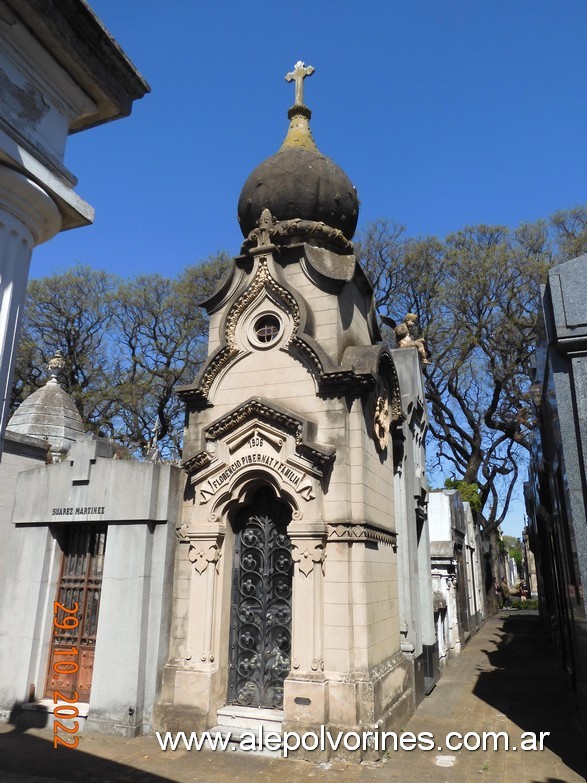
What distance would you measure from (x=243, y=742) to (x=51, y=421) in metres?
10.2

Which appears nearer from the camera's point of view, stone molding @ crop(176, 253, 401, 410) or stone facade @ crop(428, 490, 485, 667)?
stone molding @ crop(176, 253, 401, 410)

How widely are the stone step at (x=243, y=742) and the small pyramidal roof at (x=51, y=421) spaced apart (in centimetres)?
866

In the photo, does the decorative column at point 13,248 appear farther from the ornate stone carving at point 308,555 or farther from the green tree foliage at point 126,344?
the green tree foliage at point 126,344

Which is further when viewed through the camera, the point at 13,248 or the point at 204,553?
the point at 204,553

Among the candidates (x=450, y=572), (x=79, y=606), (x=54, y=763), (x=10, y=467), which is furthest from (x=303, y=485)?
(x=450, y=572)

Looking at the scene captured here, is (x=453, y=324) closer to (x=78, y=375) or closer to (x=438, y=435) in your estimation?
(x=438, y=435)

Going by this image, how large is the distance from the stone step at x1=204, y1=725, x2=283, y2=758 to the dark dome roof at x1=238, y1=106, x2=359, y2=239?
9.27 m

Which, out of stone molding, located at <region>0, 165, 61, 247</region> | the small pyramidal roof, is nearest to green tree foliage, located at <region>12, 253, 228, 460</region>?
the small pyramidal roof

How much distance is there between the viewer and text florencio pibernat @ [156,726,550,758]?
7996 mm

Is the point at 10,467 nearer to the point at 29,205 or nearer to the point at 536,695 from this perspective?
the point at 29,205

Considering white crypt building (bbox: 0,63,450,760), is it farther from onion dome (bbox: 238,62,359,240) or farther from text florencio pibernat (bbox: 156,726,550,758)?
onion dome (bbox: 238,62,359,240)

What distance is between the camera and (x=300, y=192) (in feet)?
38.6

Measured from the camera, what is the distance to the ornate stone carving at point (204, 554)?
31.1 ft

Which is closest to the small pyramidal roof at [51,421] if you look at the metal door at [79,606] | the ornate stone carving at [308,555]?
the metal door at [79,606]
